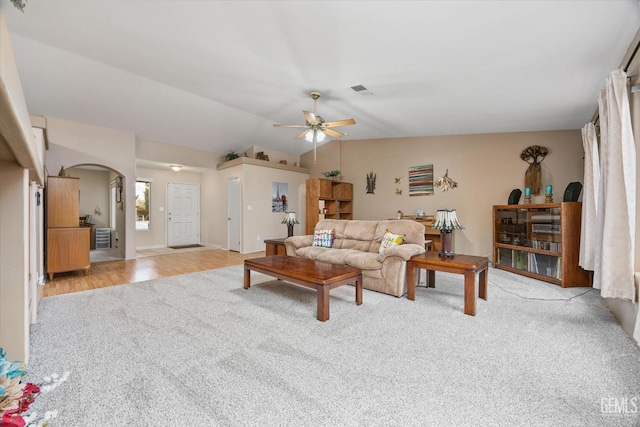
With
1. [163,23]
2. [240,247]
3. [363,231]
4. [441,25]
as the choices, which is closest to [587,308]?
[363,231]

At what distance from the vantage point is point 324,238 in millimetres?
4695

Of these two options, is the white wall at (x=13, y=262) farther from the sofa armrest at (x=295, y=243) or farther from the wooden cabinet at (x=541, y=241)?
the wooden cabinet at (x=541, y=241)

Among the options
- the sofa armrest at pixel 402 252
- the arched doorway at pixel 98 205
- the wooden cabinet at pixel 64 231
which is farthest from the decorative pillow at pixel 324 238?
the arched doorway at pixel 98 205

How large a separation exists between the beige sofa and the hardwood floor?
1974 millimetres

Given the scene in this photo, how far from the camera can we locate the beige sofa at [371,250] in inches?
133

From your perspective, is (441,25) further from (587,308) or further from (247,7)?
(587,308)

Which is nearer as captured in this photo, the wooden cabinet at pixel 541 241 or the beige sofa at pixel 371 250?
the beige sofa at pixel 371 250

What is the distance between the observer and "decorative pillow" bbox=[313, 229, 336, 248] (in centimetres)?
467

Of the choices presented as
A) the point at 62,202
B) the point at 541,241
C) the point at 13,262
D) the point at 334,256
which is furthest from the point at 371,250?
the point at 62,202

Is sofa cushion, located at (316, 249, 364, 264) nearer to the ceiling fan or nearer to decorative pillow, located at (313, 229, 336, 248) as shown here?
decorative pillow, located at (313, 229, 336, 248)

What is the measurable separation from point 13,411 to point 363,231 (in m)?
4.14

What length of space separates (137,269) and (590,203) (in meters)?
6.78

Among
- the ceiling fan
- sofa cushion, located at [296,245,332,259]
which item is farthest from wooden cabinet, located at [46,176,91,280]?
the ceiling fan

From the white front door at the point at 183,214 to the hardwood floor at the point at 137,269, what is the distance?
Answer: 5.42 feet
